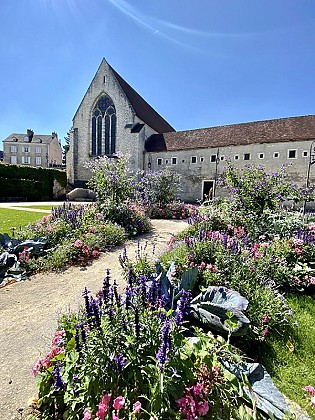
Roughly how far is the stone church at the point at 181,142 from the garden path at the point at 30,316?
16172 mm

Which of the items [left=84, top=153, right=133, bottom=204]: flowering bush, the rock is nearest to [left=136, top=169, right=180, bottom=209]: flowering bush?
[left=84, top=153, right=133, bottom=204]: flowering bush

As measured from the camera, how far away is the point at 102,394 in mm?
1188

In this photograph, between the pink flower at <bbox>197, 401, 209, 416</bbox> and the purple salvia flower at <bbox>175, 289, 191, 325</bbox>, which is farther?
the purple salvia flower at <bbox>175, 289, 191, 325</bbox>

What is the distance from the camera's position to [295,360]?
6.31 feet

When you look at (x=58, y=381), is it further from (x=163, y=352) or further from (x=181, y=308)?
(x=181, y=308)

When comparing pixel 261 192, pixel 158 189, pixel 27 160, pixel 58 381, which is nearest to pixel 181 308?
pixel 58 381

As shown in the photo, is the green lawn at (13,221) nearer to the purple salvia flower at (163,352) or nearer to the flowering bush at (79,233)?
the flowering bush at (79,233)

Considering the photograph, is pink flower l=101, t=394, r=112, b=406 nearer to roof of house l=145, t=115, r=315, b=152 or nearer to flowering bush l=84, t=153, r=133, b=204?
flowering bush l=84, t=153, r=133, b=204

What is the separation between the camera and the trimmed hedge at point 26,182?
19.7 m

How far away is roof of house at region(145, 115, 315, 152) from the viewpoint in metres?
18.3

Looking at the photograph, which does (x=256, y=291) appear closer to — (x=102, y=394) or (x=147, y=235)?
(x=102, y=394)

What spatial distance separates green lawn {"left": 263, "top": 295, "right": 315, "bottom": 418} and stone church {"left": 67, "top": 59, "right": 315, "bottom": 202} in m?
16.4

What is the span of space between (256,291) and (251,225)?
295 centimetres

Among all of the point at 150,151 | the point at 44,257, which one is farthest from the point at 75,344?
the point at 150,151
